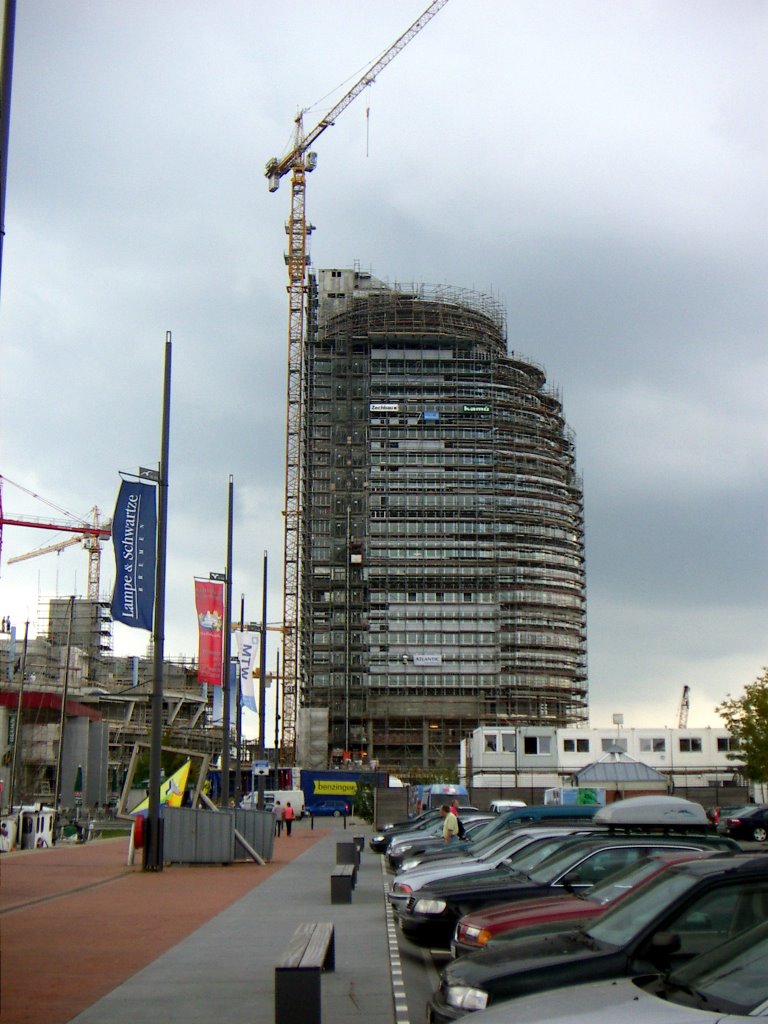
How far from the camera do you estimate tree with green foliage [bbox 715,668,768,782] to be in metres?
55.8

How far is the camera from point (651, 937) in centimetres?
745

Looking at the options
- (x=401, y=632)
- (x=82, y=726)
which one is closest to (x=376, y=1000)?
(x=82, y=726)

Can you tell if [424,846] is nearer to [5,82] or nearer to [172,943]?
[172,943]

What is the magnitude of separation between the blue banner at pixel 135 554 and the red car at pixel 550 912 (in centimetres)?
1459

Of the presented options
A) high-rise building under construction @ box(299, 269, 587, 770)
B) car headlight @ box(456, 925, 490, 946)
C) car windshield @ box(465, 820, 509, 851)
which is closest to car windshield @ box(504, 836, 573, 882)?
car headlight @ box(456, 925, 490, 946)

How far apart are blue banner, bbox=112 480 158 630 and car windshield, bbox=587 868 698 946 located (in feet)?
54.9

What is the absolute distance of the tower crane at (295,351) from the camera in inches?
4712

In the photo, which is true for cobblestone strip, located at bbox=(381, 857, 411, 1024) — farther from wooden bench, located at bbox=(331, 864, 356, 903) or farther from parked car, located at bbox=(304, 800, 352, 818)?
parked car, located at bbox=(304, 800, 352, 818)

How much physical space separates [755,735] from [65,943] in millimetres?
47811

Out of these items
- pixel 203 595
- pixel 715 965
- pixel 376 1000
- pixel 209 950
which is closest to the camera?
pixel 715 965

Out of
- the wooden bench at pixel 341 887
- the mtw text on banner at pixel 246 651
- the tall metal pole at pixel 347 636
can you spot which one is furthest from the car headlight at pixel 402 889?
the tall metal pole at pixel 347 636

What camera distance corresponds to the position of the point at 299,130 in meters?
126

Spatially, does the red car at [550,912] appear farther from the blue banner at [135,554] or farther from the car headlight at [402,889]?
the blue banner at [135,554]

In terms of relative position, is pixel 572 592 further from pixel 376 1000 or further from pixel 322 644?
pixel 376 1000
